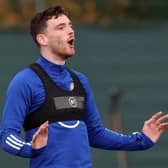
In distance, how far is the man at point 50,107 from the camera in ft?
14.9

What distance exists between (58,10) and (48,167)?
2.77ft

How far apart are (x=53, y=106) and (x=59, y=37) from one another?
1.25 ft

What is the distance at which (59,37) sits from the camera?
4.79 m

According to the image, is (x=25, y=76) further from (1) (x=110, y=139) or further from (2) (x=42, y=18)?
(1) (x=110, y=139)

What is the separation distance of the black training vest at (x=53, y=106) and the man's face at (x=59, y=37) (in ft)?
0.43

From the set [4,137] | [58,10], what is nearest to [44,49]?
[58,10]

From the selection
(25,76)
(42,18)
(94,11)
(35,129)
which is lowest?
(35,129)

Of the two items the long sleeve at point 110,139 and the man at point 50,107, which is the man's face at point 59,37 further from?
the long sleeve at point 110,139

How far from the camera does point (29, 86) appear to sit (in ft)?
15.1

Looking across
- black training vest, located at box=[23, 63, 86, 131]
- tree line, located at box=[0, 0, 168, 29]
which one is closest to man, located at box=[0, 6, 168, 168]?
black training vest, located at box=[23, 63, 86, 131]

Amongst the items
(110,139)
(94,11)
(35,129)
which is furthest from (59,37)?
(94,11)

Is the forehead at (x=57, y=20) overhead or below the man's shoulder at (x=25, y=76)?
overhead

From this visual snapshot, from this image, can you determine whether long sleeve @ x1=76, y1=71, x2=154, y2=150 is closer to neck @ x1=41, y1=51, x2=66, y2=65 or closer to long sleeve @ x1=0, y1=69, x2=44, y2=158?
neck @ x1=41, y1=51, x2=66, y2=65

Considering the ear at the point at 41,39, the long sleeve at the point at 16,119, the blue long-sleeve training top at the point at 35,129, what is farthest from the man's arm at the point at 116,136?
the long sleeve at the point at 16,119
